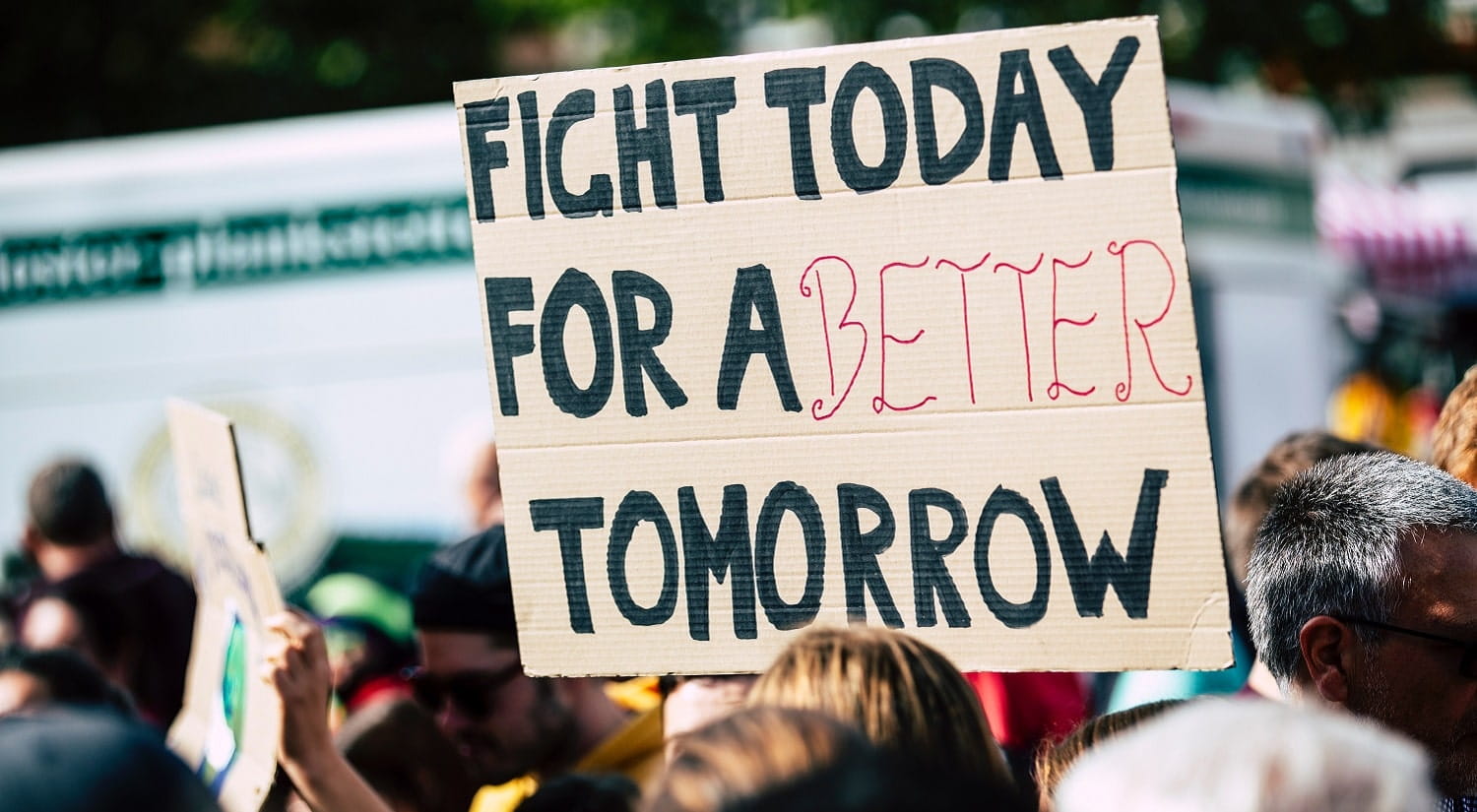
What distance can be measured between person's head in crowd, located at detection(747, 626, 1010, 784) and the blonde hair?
313 mm

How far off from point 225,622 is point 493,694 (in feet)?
1.84

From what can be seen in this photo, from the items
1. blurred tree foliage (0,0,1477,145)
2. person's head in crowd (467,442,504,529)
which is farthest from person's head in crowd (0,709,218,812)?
blurred tree foliage (0,0,1477,145)

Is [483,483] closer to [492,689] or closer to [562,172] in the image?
[492,689]

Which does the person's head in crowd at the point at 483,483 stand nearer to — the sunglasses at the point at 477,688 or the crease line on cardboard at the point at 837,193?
the sunglasses at the point at 477,688

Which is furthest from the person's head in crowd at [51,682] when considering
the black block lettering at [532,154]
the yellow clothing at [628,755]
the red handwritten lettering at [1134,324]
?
the red handwritten lettering at [1134,324]

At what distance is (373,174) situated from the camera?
23.4 ft

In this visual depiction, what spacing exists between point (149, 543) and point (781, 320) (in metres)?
5.42

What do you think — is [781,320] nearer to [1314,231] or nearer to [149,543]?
[149,543]

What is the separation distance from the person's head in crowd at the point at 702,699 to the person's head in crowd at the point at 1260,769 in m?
1.21

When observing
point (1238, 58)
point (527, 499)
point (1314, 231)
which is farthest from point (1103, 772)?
point (1238, 58)

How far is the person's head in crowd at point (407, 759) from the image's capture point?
296cm

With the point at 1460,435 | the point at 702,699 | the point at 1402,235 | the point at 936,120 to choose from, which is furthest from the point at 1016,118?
the point at 1402,235

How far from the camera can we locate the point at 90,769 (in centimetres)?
151

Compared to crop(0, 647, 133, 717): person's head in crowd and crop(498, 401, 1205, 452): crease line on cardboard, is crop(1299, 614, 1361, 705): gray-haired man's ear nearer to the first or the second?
crop(498, 401, 1205, 452): crease line on cardboard
